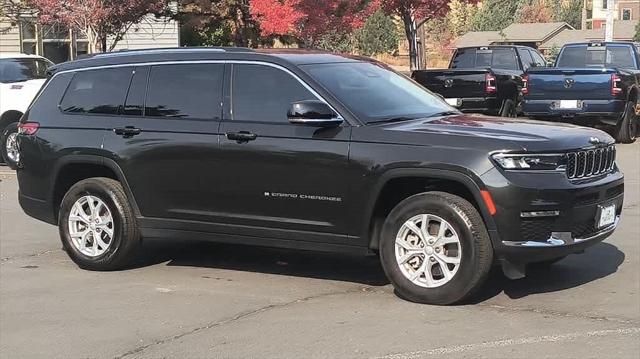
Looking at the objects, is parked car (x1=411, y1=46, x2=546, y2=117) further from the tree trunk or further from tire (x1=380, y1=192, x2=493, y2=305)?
tire (x1=380, y1=192, x2=493, y2=305)

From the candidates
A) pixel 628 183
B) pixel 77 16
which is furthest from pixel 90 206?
pixel 77 16

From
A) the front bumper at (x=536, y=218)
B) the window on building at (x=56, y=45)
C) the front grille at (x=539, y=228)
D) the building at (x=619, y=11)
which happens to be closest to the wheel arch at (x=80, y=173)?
the front bumper at (x=536, y=218)

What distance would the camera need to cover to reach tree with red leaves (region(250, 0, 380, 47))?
1773 cm

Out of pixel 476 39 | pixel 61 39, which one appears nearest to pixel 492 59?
pixel 61 39

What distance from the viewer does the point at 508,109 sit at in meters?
16.9

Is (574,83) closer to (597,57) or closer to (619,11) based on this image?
(597,57)

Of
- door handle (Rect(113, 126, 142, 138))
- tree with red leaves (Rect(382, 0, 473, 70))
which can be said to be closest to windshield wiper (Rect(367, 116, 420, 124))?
door handle (Rect(113, 126, 142, 138))

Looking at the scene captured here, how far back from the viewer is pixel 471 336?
5164mm

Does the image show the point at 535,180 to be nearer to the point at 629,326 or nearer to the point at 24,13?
the point at 629,326

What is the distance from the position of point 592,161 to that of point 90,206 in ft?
13.7

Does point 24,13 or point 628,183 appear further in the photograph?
point 24,13

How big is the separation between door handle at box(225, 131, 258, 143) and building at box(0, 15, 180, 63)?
1851cm

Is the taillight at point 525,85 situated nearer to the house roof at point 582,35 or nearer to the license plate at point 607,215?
the license plate at point 607,215

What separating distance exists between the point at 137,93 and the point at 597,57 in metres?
12.8
